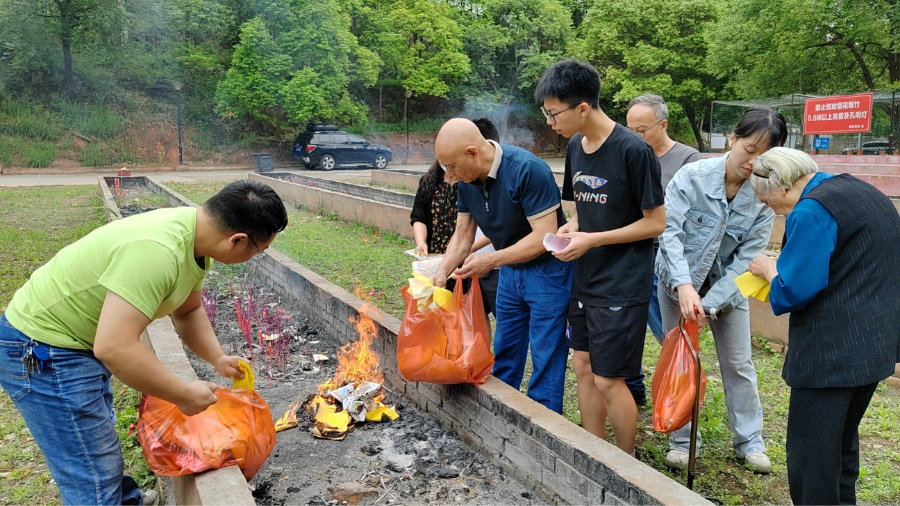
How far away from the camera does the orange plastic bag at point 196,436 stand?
8.49 feet

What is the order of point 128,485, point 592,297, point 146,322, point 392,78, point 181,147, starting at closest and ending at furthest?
point 146,322
point 128,485
point 592,297
point 181,147
point 392,78

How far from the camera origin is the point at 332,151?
2539 centimetres

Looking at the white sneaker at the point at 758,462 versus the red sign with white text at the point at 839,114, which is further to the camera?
the red sign with white text at the point at 839,114

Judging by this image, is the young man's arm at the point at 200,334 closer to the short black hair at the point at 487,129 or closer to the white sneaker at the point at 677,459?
the short black hair at the point at 487,129

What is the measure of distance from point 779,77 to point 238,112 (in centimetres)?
2181

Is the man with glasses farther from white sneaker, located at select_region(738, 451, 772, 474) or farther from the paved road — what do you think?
the paved road

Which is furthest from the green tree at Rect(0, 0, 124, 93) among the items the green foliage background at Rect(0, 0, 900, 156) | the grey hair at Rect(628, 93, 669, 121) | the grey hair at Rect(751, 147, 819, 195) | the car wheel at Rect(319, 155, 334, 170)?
the grey hair at Rect(751, 147, 819, 195)

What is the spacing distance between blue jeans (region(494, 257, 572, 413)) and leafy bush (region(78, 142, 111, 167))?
26.8 metres

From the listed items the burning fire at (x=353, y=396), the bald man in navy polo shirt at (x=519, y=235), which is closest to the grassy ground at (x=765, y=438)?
the bald man in navy polo shirt at (x=519, y=235)

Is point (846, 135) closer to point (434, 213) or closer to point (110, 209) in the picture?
point (434, 213)

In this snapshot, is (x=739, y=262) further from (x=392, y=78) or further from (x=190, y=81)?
(x=392, y=78)

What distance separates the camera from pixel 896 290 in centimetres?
232

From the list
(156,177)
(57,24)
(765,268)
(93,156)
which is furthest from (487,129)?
(57,24)

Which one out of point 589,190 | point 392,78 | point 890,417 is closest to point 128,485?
point 589,190
